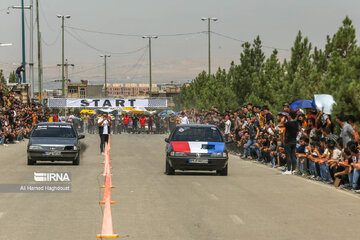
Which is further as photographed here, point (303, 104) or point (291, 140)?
point (303, 104)

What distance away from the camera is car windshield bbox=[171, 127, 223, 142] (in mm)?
22031

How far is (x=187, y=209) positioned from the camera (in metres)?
13.1

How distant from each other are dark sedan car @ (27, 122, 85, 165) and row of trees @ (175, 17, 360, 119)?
336 inches

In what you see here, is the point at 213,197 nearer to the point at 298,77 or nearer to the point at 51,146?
the point at 51,146

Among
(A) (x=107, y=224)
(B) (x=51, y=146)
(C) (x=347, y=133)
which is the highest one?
(C) (x=347, y=133)

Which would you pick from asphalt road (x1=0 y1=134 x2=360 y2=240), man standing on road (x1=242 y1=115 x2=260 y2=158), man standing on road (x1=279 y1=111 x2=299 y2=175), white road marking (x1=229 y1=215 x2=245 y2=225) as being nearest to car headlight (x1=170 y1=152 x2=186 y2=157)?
asphalt road (x1=0 y1=134 x2=360 y2=240)

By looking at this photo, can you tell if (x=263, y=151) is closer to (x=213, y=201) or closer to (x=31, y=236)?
(x=213, y=201)

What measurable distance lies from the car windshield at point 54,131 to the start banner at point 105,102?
1745 inches

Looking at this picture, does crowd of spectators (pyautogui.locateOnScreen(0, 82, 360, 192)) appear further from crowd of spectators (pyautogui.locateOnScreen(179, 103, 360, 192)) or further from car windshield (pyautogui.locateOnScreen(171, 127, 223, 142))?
car windshield (pyautogui.locateOnScreen(171, 127, 223, 142))

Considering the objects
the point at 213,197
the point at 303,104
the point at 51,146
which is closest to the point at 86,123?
the point at 51,146

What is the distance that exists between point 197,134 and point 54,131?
6.27 m

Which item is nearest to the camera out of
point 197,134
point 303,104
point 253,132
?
point 197,134

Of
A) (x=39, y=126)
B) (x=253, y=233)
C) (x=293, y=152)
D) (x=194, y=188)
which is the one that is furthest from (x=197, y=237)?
(x=39, y=126)

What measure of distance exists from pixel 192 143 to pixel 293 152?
3124 mm
